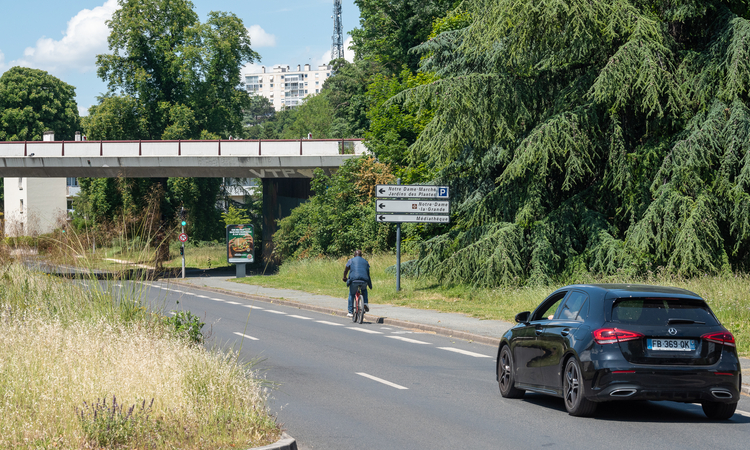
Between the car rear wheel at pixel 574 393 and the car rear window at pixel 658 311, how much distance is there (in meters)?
0.68

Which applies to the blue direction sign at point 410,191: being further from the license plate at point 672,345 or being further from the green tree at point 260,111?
the green tree at point 260,111

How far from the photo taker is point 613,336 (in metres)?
7.84

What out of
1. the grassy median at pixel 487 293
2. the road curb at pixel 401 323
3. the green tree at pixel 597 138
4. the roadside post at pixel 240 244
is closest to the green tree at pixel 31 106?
the roadside post at pixel 240 244

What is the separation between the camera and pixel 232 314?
75.0ft

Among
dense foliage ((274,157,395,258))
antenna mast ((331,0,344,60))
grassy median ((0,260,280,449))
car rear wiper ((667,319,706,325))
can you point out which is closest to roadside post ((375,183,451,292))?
dense foliage ((274,157,395,258))

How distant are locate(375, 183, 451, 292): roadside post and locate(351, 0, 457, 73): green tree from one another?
84.9ft

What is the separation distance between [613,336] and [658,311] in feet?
1.89

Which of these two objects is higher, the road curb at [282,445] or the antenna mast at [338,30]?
the antenna mast at [338,30]

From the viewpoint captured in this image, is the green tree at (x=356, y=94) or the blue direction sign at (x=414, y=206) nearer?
the blue direction sign at (x=414, y=206)

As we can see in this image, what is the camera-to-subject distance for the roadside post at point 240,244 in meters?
43.4

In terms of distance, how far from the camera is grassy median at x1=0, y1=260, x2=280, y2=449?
6105 millimetres

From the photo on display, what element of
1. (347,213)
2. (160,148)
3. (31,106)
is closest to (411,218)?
(347,213)

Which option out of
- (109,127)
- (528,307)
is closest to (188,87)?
(109,127)

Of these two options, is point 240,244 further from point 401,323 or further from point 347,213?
point 401,323
